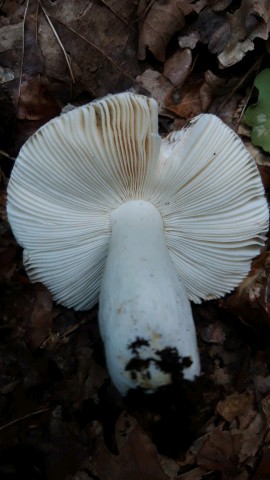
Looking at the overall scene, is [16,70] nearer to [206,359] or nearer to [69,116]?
[69,116]

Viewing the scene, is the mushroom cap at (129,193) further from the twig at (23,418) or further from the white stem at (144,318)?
the twig at (23,418)

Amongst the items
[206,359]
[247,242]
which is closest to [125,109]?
[247,242]

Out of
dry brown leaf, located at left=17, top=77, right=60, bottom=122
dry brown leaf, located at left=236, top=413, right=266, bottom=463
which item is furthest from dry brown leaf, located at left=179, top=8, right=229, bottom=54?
dry brown leaf, located at left=236, top=413, right=266, bottom=463

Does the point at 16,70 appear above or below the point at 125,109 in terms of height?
below

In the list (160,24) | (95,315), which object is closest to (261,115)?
(160,24)

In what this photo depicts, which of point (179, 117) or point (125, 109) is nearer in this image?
point (125, 109)

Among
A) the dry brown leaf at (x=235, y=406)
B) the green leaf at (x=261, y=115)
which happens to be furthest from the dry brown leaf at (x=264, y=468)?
the green leaf at (x=261, y=115)

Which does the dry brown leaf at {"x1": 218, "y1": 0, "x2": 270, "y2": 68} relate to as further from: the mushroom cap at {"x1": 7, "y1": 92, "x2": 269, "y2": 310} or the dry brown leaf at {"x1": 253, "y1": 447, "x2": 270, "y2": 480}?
the dry brown leaf at {"x1": 253, "y1": 447, "x2": 270, "y2": 480}
